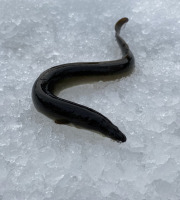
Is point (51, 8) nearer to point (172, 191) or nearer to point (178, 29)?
point (178, 29)

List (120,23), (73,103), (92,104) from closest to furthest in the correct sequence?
(73,103) → (92,104) → (120,23)

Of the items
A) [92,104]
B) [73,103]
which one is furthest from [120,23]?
[73,103]

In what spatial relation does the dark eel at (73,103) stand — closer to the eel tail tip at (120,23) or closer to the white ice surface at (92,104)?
the white ice surface at (92,104)

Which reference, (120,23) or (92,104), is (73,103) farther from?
(120,23)

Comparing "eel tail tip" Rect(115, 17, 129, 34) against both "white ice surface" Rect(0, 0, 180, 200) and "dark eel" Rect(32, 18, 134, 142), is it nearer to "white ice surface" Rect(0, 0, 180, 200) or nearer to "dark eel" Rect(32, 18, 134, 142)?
"white ice surface" Rect(0, 0, 180, 200)

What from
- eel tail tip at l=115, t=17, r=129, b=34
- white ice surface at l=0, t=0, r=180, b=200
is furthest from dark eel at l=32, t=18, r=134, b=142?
eel tail tip at l=115, t=17, r=129, b=34

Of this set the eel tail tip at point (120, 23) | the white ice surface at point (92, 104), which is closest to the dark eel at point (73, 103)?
the white ice surface at point (92, 104)
